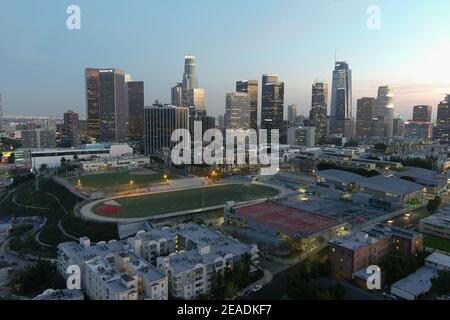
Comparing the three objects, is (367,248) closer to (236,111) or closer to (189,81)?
(236,111)

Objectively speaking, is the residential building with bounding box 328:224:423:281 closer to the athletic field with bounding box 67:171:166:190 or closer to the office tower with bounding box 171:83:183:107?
the athletic field with bounding box 67:171:166:190

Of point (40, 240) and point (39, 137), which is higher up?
point (39, 137)

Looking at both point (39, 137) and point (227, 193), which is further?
point (39, 137)

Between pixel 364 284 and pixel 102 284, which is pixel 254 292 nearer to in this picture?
pixel 364 284

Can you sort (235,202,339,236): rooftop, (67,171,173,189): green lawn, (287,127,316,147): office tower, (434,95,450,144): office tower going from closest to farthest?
1. (235,202,339,236): rooftop
2. (67,171,173,189): green lawn
3. (287,127,316,147): office tower
4. (434,95,450,144): office tower

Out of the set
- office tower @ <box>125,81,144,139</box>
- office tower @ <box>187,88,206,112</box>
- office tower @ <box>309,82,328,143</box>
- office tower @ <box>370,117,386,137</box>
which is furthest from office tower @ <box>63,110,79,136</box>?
office tower @ <box>370,117,386,137</box>

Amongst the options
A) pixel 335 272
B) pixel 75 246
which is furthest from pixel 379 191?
pixel 75 246

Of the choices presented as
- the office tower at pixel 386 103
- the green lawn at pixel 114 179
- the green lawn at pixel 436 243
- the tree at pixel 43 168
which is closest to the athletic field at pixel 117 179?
the green lawn at pixel 114 179
